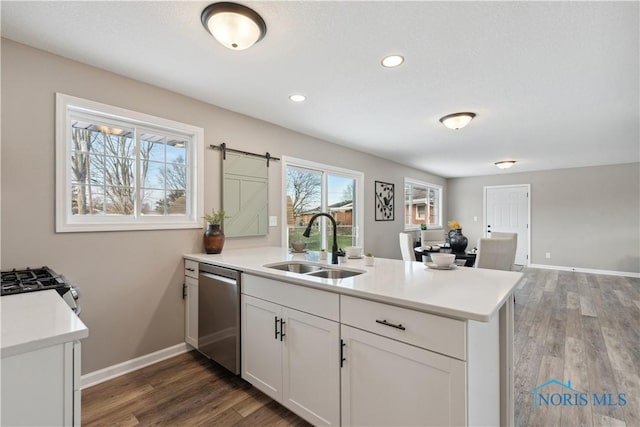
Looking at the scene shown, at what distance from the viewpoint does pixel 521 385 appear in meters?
2.18

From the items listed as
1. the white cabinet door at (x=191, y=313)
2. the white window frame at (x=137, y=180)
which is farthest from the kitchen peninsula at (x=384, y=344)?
the white window frame at (x=137, y=180)

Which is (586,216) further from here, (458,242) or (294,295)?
(294,295)

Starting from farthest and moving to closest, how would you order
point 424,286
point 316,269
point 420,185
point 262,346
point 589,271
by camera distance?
point 420,185 → point 589,271 → point 316,269 → point 262,346 → point 424,286

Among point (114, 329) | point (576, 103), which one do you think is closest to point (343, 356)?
point (114, 329)

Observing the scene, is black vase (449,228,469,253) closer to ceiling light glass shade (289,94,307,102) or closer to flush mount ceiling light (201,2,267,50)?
ceiling light glass shade (289,94,307,102)

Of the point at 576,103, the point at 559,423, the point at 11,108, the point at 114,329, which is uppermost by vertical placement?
the point at 576,103

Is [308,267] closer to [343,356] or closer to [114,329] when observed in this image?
[343,356]

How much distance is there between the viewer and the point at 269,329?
1883 mm

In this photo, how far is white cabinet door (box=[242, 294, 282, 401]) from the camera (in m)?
1.83

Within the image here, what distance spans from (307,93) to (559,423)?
117 inches

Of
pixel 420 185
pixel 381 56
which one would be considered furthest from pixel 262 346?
pixel 420 185

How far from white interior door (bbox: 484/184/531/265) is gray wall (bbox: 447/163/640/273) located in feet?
0.43

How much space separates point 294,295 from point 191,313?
1.37 metres

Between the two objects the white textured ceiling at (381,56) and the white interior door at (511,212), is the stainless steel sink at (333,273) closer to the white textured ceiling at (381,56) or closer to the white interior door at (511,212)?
the white textured ceiling at (381,56)
